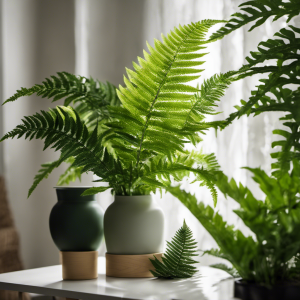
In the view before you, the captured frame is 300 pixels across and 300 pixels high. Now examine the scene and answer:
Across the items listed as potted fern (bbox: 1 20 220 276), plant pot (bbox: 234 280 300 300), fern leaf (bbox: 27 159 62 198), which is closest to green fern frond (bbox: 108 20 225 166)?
potted fern (bbox: 1 20 220 276)

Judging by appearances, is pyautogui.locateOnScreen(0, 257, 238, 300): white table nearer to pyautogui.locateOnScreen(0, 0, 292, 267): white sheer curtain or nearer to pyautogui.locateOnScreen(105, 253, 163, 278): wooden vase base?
pyautogui.locateOnScreen(105, 253, 163, 278): wooden vase base

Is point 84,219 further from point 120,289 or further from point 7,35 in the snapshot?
point 7,35

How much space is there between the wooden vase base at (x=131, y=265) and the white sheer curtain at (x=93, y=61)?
1.75 ft

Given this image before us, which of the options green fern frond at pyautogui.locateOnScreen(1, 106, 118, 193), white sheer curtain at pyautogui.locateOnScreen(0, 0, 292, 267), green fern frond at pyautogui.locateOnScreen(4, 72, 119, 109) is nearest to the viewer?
green fern frond at pyautogui.locateOnScreen(1, 106, 118, 193)

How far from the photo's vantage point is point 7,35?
214 cm

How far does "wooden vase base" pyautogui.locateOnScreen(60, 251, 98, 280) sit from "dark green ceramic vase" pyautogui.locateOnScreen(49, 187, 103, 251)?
0.07 feet

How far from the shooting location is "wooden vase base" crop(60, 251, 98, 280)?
1.02m

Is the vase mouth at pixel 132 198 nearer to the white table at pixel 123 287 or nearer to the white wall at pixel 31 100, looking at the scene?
the white table at pixel 123 287

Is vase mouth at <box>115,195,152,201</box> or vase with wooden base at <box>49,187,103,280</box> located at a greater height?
vase mouth at <box>115,195,152,201</box>

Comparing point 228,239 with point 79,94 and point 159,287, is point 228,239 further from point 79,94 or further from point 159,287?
point 79,94

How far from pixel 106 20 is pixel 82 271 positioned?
52.9 inches

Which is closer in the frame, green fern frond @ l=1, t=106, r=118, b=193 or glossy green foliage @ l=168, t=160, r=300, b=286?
glossy green foliage @ l=168, t=160, r=300, b=286

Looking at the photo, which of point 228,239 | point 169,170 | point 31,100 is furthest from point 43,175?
point 31,100

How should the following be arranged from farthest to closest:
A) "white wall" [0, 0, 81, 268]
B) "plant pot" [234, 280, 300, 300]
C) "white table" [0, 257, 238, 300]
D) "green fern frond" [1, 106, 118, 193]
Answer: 1. "white wall" [0, 0, 81, 268]
2. "green fern frond" [1, 106, 118, 193]
3. "white table" [0, 257, 238, 300]
4. "plant pot" [234, 280, 300, 300]
